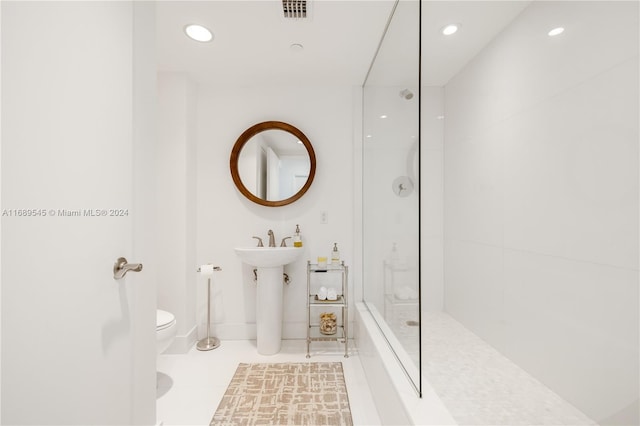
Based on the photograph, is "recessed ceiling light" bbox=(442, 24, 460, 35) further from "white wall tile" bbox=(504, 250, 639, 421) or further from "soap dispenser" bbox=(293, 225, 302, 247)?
"soap dispenser" bbox=(293, 225, 302, 247)

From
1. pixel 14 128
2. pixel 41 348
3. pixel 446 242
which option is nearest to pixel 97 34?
pixel 14 128

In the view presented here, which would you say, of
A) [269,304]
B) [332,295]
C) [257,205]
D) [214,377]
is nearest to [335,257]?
[332,295]

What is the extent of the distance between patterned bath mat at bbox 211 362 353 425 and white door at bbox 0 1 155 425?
723 mm

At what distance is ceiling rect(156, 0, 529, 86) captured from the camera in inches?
66.1

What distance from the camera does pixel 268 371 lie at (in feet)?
6.96

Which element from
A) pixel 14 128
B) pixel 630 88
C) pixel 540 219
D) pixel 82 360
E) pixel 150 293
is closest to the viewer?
pixel 14 128

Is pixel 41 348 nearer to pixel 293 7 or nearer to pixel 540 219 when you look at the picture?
pixel 293 7

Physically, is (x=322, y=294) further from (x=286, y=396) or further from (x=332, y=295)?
(x=286, y=396)

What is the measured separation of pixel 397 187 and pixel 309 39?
3.77 feet

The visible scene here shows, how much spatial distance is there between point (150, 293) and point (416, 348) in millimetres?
1121

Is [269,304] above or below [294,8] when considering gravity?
below

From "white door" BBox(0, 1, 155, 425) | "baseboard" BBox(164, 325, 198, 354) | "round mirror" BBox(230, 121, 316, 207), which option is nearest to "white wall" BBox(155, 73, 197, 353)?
"baseboard" BBox(164, 325, 198, 354)

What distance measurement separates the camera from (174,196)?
2.46 meters

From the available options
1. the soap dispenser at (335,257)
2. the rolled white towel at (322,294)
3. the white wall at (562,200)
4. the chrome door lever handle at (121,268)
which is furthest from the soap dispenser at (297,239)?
the chrome door lever handle at (121,268)
